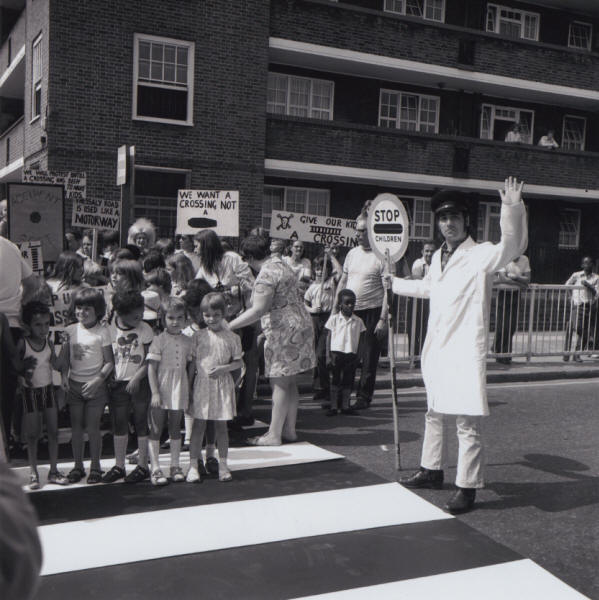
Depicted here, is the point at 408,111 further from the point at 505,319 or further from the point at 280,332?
the point at 280,332

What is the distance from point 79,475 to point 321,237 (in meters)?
6.58

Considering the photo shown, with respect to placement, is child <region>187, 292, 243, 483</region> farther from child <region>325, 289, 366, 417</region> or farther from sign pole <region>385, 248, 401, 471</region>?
child <region>325, 289, 366, 417</region>

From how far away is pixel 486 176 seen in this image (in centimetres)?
1973

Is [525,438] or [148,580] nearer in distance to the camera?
[148,580]

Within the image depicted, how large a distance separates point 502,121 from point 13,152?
1385 cm

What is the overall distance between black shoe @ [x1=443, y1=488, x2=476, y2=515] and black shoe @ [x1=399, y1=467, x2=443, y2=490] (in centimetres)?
42

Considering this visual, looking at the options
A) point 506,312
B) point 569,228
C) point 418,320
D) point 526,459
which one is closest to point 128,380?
point 526,459

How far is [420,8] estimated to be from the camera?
19516mm

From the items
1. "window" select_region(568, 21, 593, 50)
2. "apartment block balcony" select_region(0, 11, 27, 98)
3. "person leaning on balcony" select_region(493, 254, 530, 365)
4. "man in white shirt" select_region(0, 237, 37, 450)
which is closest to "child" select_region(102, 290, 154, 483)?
"man in white shirt" select_region(0, 237, 37, 450)

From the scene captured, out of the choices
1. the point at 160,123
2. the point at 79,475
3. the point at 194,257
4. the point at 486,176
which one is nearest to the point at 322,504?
the point at 79,475

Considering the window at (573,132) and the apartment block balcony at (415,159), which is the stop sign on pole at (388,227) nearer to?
the apartment block balcony at (415,159)

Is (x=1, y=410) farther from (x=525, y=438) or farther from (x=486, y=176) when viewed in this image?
(x=486, y=176)

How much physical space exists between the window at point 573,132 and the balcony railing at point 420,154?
4.18ft

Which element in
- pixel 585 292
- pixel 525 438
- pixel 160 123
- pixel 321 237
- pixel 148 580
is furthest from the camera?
pixel 160 123
